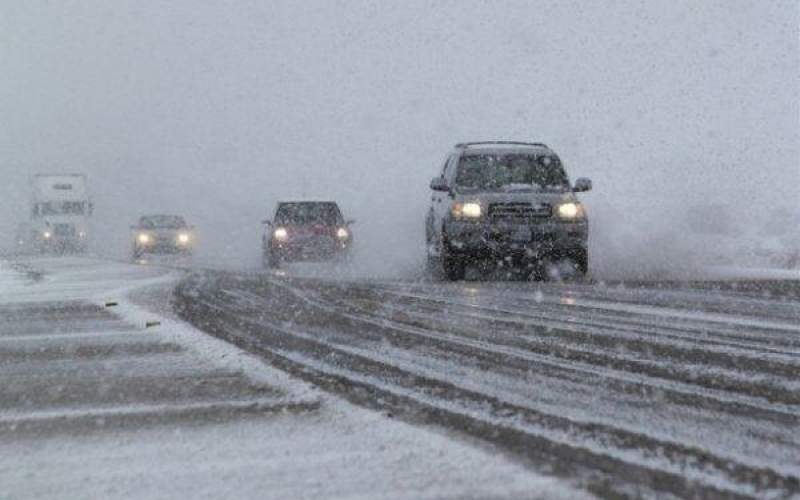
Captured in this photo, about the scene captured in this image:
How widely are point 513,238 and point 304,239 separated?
827cm

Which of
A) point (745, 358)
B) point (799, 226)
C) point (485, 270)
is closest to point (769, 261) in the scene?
point (485, 270)

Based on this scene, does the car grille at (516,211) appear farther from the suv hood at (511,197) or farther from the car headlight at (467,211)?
the car headlight at (467,211)

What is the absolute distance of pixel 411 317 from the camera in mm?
8789

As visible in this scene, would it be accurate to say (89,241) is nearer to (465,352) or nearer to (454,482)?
(465,352)

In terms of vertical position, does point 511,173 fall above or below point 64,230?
above

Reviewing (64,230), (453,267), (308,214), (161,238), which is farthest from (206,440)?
(64,230)

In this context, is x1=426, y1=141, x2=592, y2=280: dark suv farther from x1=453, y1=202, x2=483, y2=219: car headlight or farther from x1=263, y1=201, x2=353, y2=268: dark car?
x1=263, y1=201, x2=353, y2=268: dark car

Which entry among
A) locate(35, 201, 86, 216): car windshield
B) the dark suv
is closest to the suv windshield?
the dark suv

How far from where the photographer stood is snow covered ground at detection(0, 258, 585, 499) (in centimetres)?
312

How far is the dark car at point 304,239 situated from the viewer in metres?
21.9

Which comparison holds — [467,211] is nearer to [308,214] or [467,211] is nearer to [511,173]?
[511,173]

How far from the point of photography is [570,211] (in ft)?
48.1

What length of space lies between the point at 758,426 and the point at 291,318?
5.25 meters

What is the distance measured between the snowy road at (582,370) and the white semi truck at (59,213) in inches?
1384
